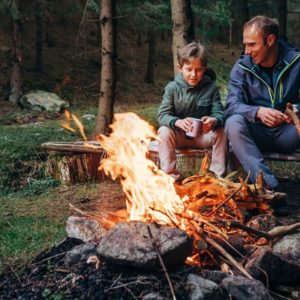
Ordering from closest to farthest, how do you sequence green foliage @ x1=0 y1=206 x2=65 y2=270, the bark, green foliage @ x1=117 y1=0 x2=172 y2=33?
green foliage @ x1=0 y1=206 x2=65 y2=270 < the bark < green foliage @ x1=117 y1=0 x2=172 y2=33

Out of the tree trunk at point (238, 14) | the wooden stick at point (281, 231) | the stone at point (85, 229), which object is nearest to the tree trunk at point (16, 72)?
the tree trunk at point (238, 14)

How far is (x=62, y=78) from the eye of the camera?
64.4ft

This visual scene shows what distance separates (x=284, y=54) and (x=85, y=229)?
298cm

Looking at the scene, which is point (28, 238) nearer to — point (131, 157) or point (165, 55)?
point (131, 157)

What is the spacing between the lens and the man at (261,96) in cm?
501

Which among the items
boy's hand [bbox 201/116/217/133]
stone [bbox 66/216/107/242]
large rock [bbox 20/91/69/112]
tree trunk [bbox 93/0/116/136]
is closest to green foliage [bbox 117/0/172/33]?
large rock [bbox 20/91/69/112]

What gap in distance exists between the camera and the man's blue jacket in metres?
5.29

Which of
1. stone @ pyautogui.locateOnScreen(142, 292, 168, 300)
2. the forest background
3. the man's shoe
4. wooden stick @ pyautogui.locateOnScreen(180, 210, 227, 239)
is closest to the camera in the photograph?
stone @ pyautogui.locateOnScreen(142, 292, 168, 300)

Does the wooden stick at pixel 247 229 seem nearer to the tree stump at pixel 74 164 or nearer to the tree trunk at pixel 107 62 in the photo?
the tree stump at pixel 74 164

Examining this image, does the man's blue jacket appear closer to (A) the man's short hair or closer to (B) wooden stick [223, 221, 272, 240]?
(A) the man's short hair

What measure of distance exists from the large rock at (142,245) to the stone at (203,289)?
214mm

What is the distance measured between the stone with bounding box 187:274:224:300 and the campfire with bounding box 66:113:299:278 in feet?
1.07

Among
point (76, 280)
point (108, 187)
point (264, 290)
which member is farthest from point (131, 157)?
point (108, 187)

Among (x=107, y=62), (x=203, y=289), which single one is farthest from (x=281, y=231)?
(x=107, y=62)
